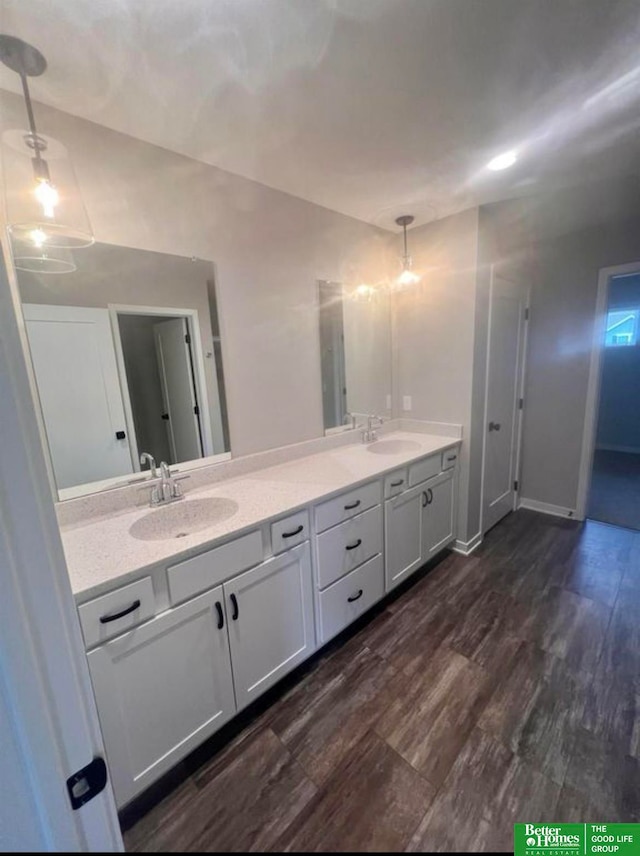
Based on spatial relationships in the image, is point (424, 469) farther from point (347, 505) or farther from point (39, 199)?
point (39, 199)

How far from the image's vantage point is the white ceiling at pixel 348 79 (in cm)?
99

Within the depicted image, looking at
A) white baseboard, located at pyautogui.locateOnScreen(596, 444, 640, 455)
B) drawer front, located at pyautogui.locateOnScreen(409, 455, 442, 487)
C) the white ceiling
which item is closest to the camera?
the white ceiling

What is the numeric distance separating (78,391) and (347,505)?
1.24m

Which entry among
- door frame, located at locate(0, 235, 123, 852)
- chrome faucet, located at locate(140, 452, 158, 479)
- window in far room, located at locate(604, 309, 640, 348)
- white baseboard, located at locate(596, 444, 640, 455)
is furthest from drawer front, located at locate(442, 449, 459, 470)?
white baseboard, located at locate(596, 444, 640, 455)

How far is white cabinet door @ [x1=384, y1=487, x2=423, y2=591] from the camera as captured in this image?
2018 millimetres

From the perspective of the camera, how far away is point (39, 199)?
122 centimetres

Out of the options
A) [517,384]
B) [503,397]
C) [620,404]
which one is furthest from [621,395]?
[503,397]

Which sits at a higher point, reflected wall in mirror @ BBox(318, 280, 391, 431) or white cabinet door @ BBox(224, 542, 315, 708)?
reflected wall in mirror @ BBox(318, 280, 391, 431)

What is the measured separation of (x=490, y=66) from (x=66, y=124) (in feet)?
4.90

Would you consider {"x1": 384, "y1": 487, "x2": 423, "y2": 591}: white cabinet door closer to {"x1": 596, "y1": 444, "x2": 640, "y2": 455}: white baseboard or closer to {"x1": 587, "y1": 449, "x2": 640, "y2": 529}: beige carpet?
{"x1": 587, "y1": 449, "x2": 640, "y2": 529}: beige carpet

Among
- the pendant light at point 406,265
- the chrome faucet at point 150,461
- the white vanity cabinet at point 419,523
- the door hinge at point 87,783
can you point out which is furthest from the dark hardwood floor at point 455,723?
the pendant light at point 406,265

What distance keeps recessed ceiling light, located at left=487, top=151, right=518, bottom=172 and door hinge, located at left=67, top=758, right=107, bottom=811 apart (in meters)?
2.40

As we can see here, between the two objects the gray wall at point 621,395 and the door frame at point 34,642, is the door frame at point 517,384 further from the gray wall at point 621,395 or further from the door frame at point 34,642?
the door frame at point 34,642

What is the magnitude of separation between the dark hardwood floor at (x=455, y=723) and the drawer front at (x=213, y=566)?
1.77ft
